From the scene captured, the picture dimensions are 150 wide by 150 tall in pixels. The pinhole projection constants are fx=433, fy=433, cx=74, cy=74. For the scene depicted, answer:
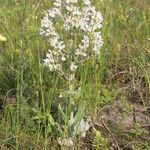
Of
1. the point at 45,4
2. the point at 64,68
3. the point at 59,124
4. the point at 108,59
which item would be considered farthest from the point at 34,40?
the point at 45,4

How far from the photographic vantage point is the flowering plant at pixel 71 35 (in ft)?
8.47

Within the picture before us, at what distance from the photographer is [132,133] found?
8.93 feet

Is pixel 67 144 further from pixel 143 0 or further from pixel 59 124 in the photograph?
pixel 143 0

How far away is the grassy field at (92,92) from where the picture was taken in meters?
2.57

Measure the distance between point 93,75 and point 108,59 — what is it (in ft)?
1.32

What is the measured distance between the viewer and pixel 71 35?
2676 millimetres

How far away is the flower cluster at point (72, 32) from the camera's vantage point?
2582 mm

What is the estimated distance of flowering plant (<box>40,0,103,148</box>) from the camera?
258 cm

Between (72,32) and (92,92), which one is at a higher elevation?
(72,32)

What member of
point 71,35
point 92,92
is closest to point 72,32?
point 71,35

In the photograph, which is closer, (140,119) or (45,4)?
(140,119)

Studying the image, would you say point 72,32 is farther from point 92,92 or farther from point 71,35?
point 92,92

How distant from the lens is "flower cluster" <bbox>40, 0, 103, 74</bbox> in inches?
102

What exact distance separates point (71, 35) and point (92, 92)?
0.52 meters
